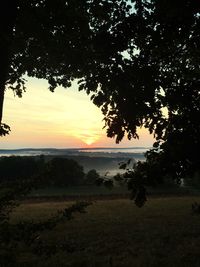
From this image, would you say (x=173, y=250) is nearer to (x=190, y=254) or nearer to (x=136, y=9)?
(x=190, y=254)

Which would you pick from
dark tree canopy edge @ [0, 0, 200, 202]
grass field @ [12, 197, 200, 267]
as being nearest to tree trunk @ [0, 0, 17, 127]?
dark tree canopy edge @ [0, 0, 200, 202]

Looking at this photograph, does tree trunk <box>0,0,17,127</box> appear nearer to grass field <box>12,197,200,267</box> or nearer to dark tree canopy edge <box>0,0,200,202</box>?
dark tree canopy edge <box>0,0,200,202</box>

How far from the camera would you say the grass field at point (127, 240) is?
15891mm

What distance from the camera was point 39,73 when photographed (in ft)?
47.4

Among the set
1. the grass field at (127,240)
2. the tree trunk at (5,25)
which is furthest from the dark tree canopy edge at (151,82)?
the grass field at (127,240)

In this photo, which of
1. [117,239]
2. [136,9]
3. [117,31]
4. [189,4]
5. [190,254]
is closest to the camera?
[189,4]

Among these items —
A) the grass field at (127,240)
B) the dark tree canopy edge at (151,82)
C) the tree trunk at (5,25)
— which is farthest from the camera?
the grass field at (127,240)

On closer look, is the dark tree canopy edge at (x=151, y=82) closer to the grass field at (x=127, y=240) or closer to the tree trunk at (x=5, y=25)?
the tree trunk at (x=5, y=25)

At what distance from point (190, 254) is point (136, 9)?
1110cm

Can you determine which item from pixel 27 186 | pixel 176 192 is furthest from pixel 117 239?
pixel 176 192

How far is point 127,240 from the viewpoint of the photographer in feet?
66.6

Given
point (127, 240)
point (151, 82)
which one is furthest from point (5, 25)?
point (127, 240)

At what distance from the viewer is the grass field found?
15.9 meters

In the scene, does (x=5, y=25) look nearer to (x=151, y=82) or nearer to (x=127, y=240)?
(x=151, y=82)
